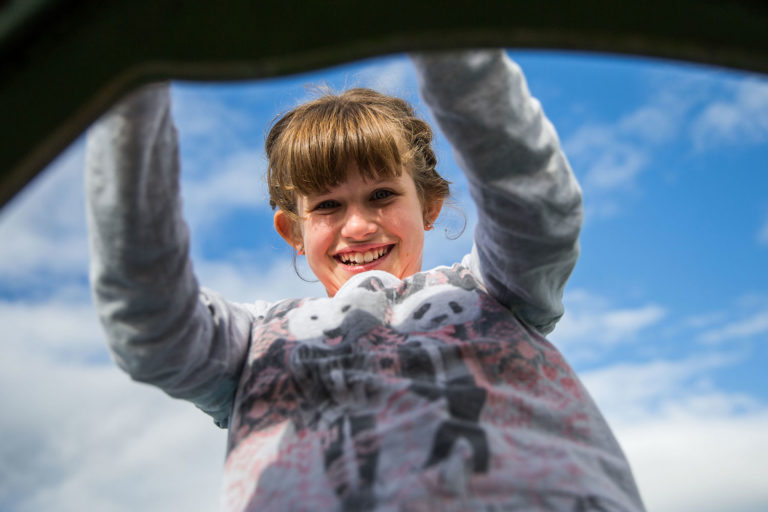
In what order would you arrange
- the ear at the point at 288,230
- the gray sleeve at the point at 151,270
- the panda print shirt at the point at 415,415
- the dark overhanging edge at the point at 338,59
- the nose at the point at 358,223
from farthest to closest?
the ear at the point at 288,230 < the nose at the point at 358,223 < the panda print shirt at the point at 415,415 < the gray sleeve at the point at 151,270 < the dark overhanging edge at the point at 338,59

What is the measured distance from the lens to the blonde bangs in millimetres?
1436

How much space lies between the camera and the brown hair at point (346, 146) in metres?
1.44

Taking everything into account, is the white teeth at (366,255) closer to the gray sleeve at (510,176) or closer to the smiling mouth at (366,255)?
the smiling mouth at (366,255)

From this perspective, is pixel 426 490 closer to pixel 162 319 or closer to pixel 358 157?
pixel 162 319

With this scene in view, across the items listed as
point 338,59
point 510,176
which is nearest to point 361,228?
point 510,176

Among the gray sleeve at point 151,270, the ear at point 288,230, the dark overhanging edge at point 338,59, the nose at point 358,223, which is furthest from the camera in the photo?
the ear at point 288,230

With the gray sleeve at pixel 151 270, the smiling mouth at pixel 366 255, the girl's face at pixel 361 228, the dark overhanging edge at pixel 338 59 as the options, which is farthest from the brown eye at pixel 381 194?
the dark overhanging edge at pixel 338 59

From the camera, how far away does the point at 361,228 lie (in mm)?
1428

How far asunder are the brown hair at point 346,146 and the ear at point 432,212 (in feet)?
0.05

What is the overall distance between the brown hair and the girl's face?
28 millimetres

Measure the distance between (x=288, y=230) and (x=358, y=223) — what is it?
413 millimetres

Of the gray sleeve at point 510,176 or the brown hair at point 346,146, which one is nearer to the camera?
the gray sleeve at point 510,176

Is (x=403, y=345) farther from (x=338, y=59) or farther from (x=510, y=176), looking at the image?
(x=338, y=59)

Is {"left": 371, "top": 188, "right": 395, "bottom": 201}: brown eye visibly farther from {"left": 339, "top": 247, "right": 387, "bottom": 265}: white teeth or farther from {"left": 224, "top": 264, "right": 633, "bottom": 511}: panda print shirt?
{"left": 224, "top": 264, "right": 633, "bottom": 511}: panda print shirt
